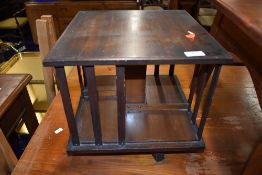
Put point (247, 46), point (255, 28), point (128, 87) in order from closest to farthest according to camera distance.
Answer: point (255, 28), point (247, 46), point (128, 87)

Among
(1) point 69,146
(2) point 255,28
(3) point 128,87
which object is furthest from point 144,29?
(1) point 69,146

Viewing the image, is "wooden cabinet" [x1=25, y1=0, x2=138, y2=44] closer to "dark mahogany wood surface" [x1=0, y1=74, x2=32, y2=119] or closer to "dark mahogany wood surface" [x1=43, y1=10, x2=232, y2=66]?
"dark mahogany wood surface" [x1=43, y1=10, x2=232, y2=66]

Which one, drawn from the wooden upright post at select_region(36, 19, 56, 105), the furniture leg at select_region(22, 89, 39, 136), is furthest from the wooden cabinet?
the furniture leg at select_region(22, 89, 39, 136)

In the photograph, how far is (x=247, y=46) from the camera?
0.63m

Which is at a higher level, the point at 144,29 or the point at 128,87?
the point at 144,29

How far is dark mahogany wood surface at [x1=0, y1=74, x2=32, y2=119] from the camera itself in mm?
729

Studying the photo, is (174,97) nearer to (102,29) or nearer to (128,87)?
(128,87)

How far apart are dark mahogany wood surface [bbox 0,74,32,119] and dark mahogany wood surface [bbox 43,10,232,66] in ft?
1.01

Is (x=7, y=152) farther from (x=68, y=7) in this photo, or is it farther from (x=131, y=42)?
(x=68, y=7)

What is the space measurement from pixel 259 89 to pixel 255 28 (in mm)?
176

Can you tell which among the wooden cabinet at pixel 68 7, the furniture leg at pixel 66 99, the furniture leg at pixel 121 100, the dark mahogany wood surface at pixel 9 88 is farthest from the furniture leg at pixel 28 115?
the wooden cabinet at pixel 68 7

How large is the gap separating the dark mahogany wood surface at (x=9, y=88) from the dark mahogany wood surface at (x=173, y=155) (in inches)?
7.2

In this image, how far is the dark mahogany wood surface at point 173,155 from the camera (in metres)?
0.73

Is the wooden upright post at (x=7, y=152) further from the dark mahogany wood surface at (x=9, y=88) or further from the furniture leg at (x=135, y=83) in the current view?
the furniture leg at (x=135, y=83)
